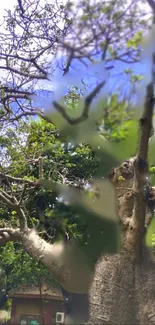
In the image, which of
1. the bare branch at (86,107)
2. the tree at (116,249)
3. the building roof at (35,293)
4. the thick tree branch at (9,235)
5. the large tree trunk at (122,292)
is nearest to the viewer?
the bare branch at (86,107)

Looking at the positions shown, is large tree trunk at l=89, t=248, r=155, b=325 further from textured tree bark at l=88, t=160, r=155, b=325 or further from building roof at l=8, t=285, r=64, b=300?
building roof at l=8, t=285, r=64, b=300

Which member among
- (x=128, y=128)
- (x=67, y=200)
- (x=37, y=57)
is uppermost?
(x=37, y=57)

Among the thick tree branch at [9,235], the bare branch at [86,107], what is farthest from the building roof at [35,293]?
the bare branch at [86,107]

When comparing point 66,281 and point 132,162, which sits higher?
point 132,162

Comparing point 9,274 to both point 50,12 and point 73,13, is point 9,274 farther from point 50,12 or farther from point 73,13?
point 73,13

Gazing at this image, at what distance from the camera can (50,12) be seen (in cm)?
661

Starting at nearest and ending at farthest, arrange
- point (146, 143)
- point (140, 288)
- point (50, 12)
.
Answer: point (146, 143) → point (140, 288) → point (50, 12)

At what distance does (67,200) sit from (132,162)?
77 cm

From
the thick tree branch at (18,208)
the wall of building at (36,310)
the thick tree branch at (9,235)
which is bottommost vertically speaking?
the wall of building at (36,310)

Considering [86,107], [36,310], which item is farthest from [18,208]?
[86,107]

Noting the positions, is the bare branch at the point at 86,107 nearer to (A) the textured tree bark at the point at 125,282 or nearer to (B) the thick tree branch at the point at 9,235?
(A) the textured tree bark at the point at 125,282

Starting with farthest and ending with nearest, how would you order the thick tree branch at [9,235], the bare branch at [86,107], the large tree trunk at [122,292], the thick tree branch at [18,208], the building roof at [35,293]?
1. the thick tree branch at [9,235]
2. the thick tree branch at [18,208]
3. the building roof at [35,293]
4. the large tree trunk at [122,292]
5. the bare branch at [86,107]

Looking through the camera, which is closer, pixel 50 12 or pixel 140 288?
pixel 140 288

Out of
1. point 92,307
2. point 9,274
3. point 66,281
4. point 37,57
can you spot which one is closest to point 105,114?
point 92,307
